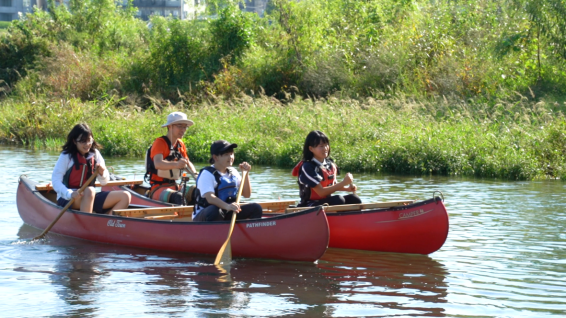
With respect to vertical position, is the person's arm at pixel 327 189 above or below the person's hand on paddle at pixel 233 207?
above

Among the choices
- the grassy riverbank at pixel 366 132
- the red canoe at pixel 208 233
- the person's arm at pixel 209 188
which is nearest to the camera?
the red canoe at pixel 208 233

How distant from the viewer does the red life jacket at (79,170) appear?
795 cm

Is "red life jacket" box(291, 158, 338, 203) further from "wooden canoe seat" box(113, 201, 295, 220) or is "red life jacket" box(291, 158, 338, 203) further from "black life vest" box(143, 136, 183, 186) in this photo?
"black life vest" box(143, 136, 183, 186)

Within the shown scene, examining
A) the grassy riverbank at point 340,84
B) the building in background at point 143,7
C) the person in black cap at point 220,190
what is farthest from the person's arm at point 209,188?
the building in background at point 143,7

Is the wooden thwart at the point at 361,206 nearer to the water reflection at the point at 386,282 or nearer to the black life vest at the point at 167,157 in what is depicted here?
the water reflection at the point at 386,282

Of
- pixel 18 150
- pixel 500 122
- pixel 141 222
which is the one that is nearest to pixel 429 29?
pixel 500 122

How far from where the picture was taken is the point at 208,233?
7195mm

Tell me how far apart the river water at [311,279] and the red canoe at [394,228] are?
0.11 m

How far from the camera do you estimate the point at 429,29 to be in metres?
21.1

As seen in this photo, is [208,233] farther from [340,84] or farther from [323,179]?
[340,84]

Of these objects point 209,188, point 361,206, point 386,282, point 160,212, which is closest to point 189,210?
point 160,212

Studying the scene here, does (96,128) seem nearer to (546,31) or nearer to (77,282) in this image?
(546,31)

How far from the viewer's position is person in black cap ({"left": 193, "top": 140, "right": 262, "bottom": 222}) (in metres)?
6.87

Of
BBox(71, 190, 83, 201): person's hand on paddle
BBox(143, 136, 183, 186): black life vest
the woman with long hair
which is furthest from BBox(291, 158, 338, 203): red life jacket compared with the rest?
BBox(71, 190, 83, 201): person's hand on paddle
